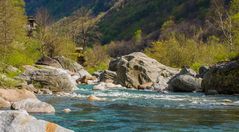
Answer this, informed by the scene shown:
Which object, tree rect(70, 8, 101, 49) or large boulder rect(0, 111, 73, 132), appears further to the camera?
tree rect(70, 8, 101, 49)

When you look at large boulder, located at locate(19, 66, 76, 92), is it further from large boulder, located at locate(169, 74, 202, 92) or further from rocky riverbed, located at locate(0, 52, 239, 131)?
large boulder, located at locate(169, 74, 202, 92)

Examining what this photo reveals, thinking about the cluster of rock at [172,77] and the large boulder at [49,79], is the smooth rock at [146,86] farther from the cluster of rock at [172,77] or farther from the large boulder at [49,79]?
the large boulder at [49,79]

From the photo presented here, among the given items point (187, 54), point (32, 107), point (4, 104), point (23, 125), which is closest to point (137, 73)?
point (187, 54)

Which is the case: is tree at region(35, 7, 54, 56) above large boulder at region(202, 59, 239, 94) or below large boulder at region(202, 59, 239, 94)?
above

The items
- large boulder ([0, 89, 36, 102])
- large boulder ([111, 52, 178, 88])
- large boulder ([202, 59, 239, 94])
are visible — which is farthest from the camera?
large boulder ([111, 52, 178, 88])

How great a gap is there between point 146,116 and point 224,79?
1989 cm

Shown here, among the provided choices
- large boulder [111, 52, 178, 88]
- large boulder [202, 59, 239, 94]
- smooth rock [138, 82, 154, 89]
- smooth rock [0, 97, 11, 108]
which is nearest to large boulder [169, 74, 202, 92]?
large boulder [202, 59, 239, 94]

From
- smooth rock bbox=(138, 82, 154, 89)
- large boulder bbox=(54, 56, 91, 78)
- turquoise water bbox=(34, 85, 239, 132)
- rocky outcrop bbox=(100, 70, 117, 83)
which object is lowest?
turquoise water bbox=(34, 85, 239, 132)

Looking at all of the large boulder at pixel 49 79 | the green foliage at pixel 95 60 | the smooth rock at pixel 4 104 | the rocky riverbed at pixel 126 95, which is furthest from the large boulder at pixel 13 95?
the green foliage at pixel 95 60

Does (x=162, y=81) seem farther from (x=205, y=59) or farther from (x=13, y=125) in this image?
(x=13, y=125)

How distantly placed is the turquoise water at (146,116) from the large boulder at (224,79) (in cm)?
1132

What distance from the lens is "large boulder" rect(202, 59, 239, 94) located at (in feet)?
139

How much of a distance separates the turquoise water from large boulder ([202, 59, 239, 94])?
11.3m

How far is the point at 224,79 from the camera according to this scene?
43031 mm
